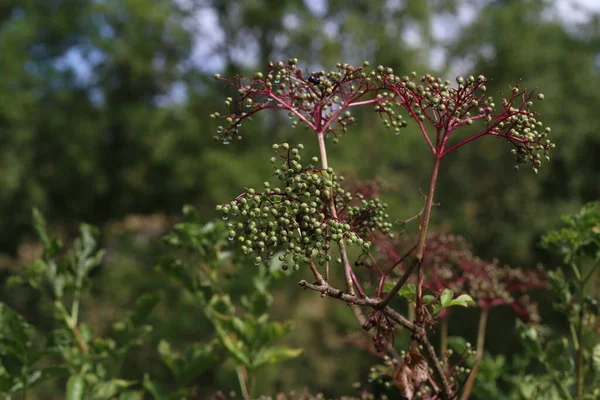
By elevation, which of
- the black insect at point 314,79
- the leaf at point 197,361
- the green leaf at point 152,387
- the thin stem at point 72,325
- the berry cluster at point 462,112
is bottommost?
the green leaf at point 152,387

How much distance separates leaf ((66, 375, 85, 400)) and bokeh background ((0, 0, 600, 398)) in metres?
13.9

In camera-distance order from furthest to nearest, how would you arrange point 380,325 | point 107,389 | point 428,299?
point 107,389, point 428,299, point 380,325

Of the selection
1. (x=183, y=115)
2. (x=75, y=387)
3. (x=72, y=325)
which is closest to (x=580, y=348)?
(x=75, y=387)

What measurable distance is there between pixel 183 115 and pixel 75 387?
18.5m

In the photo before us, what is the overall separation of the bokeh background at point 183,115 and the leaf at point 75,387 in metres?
13.9

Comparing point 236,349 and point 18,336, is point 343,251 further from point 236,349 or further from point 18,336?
point 18,336

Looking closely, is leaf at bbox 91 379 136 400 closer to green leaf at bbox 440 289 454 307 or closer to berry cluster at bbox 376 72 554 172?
green leaf at bbox 440 289 454 307

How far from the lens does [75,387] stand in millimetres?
1985

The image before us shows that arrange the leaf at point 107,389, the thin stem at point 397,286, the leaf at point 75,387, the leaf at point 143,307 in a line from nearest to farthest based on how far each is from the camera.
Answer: the thin stem at point 397,286 → the leaf at point 75,387 → the leaf at point 107,389 → the leaf at point 143,307

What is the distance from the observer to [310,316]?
1731 cm

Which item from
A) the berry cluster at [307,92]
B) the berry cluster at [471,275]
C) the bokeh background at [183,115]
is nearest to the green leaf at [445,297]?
the berry cluster at [307,92]

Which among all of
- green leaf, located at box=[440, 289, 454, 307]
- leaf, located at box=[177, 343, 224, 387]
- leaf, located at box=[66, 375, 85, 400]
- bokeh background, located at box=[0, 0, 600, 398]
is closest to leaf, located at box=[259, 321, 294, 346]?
leaf, located at box=[177, 343, 224, 387]

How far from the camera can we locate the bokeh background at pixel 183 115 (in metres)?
16.8

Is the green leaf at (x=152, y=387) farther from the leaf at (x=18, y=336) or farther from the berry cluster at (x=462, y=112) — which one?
the berry cluster at (x=462, y=112)
